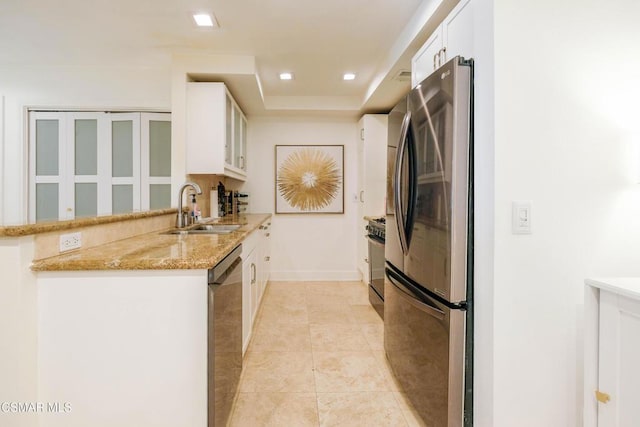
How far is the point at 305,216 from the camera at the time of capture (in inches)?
191

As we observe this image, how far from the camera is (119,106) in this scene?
3.53 meters

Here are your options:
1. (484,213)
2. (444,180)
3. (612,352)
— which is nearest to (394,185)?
(444,180)

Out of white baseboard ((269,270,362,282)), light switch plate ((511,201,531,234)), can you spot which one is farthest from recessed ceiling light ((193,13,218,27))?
white baseboard ((269,270,362,282))

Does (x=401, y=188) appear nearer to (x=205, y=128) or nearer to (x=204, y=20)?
(x=204, y=20)

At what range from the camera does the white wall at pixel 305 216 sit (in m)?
4.77

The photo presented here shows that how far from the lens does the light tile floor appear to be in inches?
71.6

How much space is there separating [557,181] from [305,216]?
370 cm

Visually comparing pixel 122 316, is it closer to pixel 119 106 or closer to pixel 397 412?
pixel 397 412

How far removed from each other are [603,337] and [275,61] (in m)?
3.11

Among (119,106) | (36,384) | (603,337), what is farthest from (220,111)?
(603,337)

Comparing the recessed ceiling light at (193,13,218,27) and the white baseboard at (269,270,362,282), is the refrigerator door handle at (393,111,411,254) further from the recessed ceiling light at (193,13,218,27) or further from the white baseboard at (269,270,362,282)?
the white baseboard at (269,270,362,282)

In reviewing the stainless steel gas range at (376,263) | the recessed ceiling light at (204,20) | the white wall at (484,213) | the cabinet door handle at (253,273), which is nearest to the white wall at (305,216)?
the stainless steel gas range at (376,263)

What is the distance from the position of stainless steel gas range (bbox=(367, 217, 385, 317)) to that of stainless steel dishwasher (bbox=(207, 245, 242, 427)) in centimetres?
168

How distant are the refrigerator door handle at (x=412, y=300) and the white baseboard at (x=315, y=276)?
2654 millimetres
